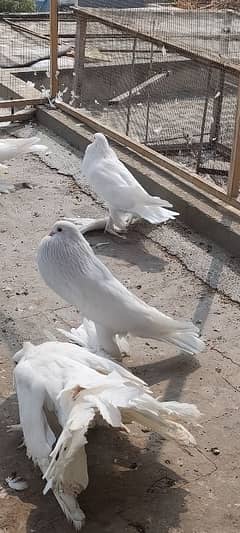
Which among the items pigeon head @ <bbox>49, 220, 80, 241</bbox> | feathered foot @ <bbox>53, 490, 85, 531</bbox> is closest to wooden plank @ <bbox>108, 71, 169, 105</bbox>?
pigeon head @ <bbox>49, 220, 80, 241</bbox>

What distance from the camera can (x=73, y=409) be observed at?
95.5 inches

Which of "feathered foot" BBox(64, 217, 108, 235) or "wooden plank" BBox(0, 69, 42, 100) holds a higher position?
"wooden plank" BBox(0, 69, 42, 100)

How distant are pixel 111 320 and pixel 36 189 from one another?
238 centimetres

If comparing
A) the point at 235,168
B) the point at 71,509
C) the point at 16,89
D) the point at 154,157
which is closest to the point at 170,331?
the point at 71,509

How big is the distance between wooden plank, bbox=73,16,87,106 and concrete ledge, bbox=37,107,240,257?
152 cm

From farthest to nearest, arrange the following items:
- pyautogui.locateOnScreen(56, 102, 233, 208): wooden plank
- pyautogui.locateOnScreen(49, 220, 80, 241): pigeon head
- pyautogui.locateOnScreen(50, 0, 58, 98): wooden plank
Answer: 1. pyautogui.locateOnScreen(50, 0, 58, 98): wooden plank
2. pyautogui.locateOnScreen(56, 102, 233, 208): wooden plank
3. pyautogui.locateOnScreen(49, 220, 80, 241): pigeon head

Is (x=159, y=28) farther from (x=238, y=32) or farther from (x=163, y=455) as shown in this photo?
(x=163, y=455)

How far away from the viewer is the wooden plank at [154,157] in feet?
16.3

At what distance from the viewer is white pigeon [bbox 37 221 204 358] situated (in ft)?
10.5

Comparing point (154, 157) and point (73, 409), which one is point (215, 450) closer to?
point (73, 409)

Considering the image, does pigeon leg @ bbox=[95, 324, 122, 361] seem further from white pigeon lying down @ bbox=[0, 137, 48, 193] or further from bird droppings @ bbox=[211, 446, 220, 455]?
white pigeon lying down @ bbox=[0, 137, 48, 193]

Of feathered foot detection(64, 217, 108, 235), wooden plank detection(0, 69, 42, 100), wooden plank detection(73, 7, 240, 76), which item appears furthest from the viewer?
wooden plank detection(0, 69, 42, 100)

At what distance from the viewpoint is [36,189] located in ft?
17.6

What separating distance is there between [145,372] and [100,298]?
412mm
